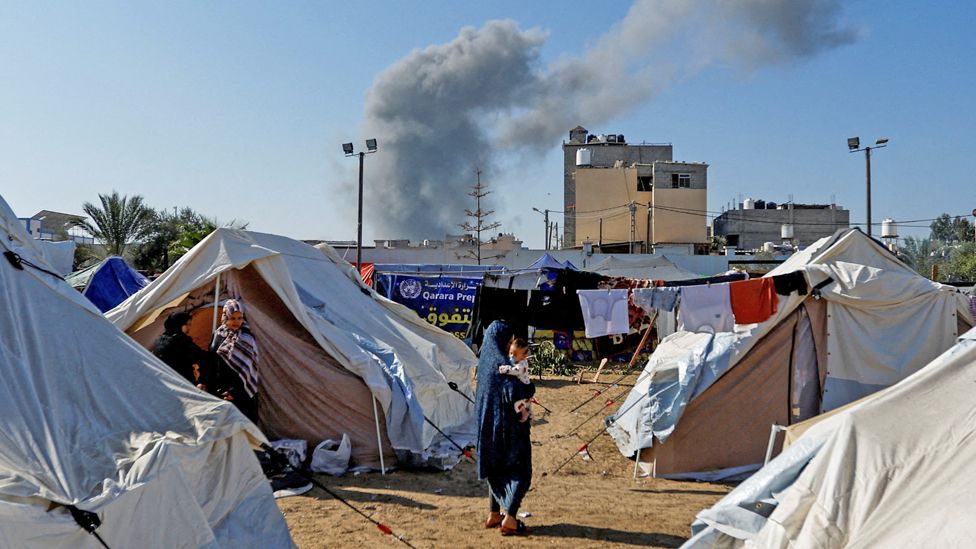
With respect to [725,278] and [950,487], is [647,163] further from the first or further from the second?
[950,487]

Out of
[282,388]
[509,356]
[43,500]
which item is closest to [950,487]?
[509,356]

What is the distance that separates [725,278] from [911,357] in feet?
16.6

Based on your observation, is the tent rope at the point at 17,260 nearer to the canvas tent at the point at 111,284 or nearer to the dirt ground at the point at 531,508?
the dirt ground at the point at 531,508

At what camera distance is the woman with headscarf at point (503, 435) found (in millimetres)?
6191

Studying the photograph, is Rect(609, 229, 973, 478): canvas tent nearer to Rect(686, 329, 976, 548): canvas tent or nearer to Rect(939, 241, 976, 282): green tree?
Rect(686, 329, 976, 548): canvas tent

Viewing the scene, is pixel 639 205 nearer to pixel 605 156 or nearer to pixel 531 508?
pixel 605 156

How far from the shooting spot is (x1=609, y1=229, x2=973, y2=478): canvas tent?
8.41 m

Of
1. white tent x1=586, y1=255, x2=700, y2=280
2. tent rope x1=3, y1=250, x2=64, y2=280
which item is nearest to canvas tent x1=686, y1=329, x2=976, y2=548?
tent rope x1=3, y1=250, x2=64, y2=280

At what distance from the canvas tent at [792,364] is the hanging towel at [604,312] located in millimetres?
1623

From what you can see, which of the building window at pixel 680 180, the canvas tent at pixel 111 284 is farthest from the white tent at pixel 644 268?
the building window at pixel 680 180

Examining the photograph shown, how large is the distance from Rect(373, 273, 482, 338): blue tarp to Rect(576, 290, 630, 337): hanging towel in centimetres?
839

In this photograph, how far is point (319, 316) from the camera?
8930 mm

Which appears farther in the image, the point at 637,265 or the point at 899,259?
the point at 637,265

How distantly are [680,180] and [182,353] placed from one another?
39557mm
